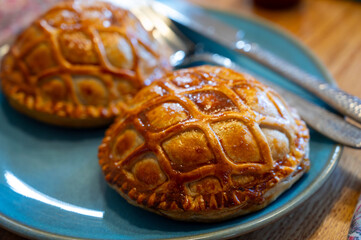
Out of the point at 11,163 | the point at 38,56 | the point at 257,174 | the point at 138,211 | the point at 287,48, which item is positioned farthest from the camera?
the point at 287,48

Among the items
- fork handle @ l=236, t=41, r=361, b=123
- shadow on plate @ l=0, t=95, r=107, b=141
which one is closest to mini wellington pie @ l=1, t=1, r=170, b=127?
shadow on plate @ l=0, t=95, r=107, b=141

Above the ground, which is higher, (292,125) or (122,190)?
(292,125)

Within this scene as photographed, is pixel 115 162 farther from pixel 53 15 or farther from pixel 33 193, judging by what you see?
pixel 53 15

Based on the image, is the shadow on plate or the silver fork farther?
the shadow on plate

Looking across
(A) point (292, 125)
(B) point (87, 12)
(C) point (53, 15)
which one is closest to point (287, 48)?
(A) point (292, 125)

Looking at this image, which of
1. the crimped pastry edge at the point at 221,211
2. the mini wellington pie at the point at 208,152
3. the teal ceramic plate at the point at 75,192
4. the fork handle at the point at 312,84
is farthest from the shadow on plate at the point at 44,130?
the fork handle at the point at 312,84

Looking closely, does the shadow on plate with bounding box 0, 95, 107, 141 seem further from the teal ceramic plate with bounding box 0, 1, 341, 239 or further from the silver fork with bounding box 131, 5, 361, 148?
the silver fork with bounding box 131, 5, 361, 148

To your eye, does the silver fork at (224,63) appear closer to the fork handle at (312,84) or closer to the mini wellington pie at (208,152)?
the fork handle at (312,84)
